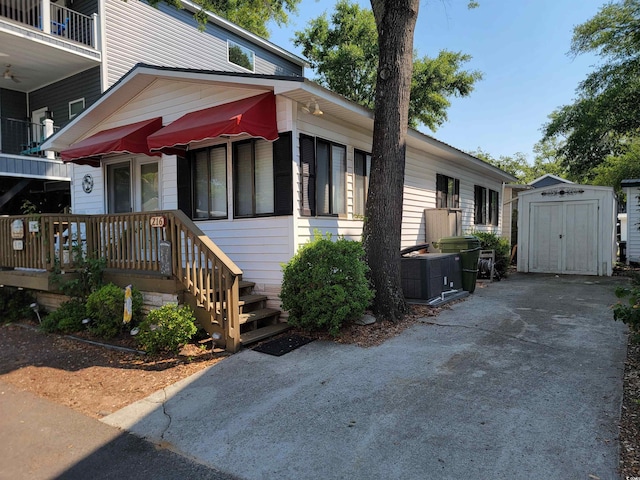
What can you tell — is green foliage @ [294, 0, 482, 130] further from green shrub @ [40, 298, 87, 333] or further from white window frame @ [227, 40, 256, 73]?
green shrub @ [40, 298, 87, 333]

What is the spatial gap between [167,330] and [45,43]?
10534 mm

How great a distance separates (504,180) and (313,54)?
14.3m

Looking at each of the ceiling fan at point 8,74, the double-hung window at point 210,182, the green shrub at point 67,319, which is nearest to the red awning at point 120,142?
the double-hung window at point 210,182

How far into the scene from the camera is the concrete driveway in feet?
9.16

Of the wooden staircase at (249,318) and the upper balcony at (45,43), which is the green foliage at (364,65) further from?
the wooden staircase at (249,318)

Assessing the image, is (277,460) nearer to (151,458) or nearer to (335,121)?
(151,458)

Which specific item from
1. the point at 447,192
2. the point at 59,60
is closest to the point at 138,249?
the point at 447,192

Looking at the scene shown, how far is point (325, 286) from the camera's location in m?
5.52

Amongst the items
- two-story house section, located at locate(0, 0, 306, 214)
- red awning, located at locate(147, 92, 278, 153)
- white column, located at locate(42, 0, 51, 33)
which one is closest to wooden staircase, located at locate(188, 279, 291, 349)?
red awning, located at locate(147, 92, 278, 153)

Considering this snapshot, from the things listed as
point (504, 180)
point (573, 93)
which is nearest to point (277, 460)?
point (504, 180)

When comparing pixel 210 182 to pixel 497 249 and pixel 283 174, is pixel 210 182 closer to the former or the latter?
pixel 283 174

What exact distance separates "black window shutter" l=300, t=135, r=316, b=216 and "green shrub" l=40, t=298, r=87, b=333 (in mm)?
3948

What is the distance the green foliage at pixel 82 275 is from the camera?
21.2 feet

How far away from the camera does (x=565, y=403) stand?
3523mm
